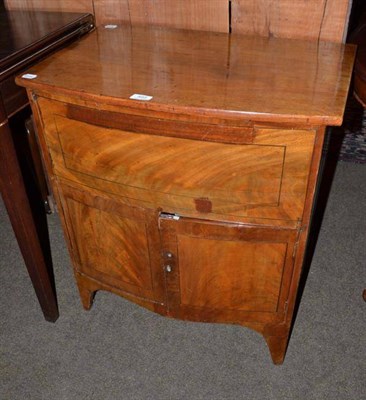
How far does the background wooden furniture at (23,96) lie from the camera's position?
3.36ft

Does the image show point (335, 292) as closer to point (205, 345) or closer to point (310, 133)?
point (205, 345)

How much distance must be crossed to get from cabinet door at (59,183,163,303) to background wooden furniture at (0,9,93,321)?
10 cm

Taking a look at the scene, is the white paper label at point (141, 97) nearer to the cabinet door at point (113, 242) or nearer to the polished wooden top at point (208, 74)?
the polished wooden top at point (208, 74)

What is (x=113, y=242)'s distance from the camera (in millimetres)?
1142

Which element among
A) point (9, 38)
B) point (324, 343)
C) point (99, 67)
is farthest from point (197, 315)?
point (9, 38)

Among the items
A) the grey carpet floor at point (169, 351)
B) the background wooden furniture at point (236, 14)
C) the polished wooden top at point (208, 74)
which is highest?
the background wooden furniture at point (236, 14)

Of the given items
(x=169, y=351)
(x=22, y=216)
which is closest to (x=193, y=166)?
(x=22, y=216)

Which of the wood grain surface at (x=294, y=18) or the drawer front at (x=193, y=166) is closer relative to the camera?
the drawer front at (x=193, y=166)

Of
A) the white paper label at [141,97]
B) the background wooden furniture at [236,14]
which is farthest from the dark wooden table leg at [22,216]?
the background wooden furniture at [236,14]

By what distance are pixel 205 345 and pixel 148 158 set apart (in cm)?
66

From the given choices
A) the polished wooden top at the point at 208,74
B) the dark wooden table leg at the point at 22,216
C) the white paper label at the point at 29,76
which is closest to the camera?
the polished wooden top at the point at 208,74

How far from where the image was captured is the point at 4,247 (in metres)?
1.69

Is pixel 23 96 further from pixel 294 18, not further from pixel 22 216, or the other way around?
pixel 294 18

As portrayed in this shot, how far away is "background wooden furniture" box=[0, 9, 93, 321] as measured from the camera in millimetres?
1024
